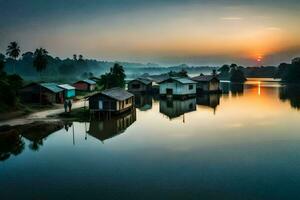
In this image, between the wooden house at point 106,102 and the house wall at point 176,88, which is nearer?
the wooden house at point 106,102

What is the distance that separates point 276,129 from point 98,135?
690 inches

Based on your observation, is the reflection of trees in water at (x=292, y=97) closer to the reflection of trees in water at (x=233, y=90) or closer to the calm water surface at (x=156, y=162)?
the reflection of trees in water at (x=233, y=90)

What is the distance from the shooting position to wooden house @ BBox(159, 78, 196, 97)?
63.0m

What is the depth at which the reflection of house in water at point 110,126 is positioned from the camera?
2984 centimetres

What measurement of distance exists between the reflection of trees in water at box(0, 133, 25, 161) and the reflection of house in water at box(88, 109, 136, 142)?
6411mm

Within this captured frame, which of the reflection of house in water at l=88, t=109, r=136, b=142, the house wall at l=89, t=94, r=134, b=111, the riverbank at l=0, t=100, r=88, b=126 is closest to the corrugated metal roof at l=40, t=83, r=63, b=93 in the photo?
the riverbank at l=0, t=100, r=88, b=126

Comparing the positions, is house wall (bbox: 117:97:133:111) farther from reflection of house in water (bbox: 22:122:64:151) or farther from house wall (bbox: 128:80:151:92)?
house wall (bbox: 128:80:151:92)

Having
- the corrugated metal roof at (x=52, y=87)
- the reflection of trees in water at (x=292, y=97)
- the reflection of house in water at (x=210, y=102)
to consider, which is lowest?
the reflection of house in water at (x=210, y=102)

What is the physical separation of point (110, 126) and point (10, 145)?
1073cm

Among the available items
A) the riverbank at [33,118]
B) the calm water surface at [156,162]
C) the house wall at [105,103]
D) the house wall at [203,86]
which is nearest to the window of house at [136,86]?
the house wall at [203,86]

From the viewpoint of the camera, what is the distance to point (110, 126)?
33719 millimetres

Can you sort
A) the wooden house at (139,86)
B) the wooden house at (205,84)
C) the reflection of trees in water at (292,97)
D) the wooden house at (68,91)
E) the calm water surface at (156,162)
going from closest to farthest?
the calm water surface at (156,162)
the reflection of trees in water at (292,97)
the wooden house at (68,91)
the wooden house at (205,84)
the wooden house at (139,86)

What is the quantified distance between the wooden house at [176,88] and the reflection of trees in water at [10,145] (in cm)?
3875

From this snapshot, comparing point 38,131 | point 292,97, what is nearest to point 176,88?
point 292,97
